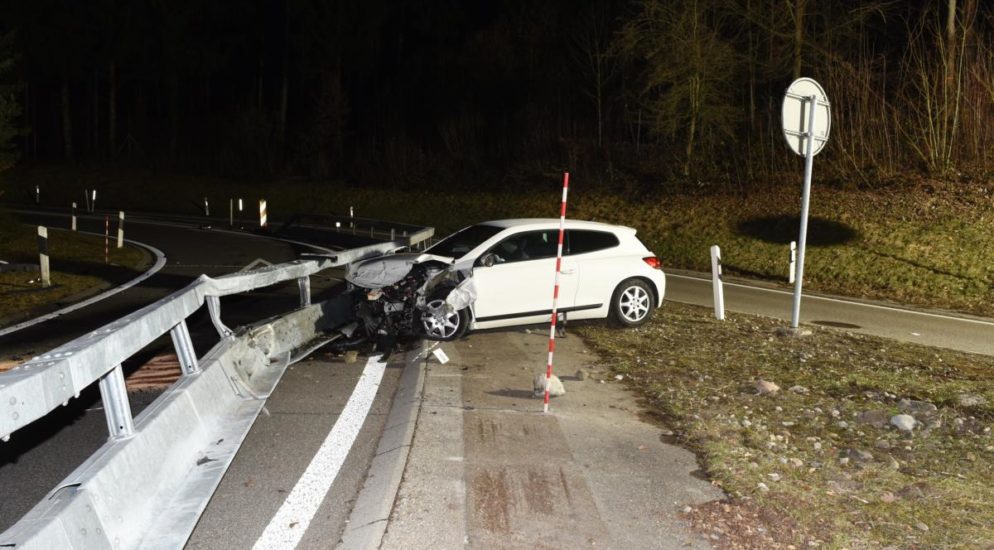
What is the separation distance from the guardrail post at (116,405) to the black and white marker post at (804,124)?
30.6ft

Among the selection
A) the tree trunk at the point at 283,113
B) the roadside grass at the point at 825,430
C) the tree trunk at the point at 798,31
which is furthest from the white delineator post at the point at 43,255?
the tree trunk at the point at 283,113

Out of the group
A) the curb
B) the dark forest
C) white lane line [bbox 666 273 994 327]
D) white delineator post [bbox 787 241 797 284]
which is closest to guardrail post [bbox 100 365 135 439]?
the curb

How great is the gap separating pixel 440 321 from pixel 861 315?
8.57 meters

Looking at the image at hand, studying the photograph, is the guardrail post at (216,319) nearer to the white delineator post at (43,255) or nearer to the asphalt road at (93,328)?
the asphalt road at (93,328)

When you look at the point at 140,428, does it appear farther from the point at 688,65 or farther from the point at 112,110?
the point at 112,110

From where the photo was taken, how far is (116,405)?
386cm

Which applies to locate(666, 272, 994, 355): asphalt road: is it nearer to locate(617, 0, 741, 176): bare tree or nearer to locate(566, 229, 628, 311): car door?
locate(566, 229, 628, 311): car door

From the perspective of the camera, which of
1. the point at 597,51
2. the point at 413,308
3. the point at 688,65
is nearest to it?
the point at 413,308

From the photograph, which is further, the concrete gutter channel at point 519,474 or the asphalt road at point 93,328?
the asphalt road at point 93,328

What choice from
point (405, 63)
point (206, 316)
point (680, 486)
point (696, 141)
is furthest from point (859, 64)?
point (405, 63)

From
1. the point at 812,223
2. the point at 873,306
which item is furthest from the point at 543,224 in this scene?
the point at 812,223

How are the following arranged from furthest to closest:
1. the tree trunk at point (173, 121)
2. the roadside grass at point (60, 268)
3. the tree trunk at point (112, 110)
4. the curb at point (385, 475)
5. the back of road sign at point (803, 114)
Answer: the tree trunk at point (112, 110) → the tree trunk at point (173, 121) → the roadside grass at point (60, 268) → the back of road sign at point (803, 114) → the curb at point (385, 475)

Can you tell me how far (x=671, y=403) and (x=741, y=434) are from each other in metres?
0.95

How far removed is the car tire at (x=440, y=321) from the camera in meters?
9.46
